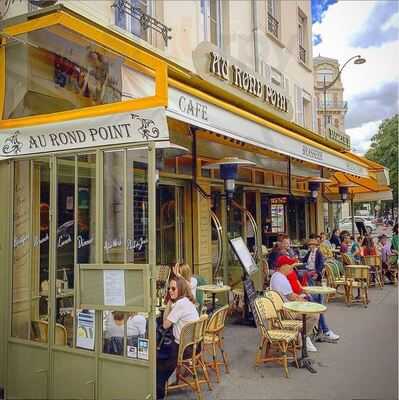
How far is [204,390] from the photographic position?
14.6ft

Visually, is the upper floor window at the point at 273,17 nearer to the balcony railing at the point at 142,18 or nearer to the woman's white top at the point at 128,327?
the balcony railing at the point at 142,18

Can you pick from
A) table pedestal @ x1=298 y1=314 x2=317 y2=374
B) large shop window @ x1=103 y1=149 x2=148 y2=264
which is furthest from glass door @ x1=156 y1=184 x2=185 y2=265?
large shop window @ x1=103 y1=149 x2=148 y2=264

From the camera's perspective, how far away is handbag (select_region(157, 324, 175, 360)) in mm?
4125

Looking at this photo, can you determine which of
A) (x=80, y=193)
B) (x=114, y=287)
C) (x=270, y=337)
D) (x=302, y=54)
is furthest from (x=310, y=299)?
(x=302, y=54)

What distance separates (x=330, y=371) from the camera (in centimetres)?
492

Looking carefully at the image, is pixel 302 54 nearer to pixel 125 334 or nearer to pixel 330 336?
pixel 330 336

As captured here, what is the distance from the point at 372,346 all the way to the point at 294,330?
1.40 m

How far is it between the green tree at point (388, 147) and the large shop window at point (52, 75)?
31.7 meters

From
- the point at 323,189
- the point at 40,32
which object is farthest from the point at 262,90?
the point at 323,189

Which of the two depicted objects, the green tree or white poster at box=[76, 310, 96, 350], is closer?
white poster at box=[76, 310, 96, 350]

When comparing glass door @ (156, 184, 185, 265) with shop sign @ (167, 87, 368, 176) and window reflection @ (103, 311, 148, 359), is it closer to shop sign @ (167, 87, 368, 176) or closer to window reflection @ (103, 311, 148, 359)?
shop sign @ (167, 87, 368, 176)

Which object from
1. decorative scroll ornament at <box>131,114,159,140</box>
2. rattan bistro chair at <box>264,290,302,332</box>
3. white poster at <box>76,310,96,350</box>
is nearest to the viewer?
decorative scroll ornament at <box>131,114,159,140</box>

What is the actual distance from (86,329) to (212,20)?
8.13 metres

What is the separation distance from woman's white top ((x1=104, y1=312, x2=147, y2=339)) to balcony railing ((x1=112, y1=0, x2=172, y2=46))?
16.1 feet
